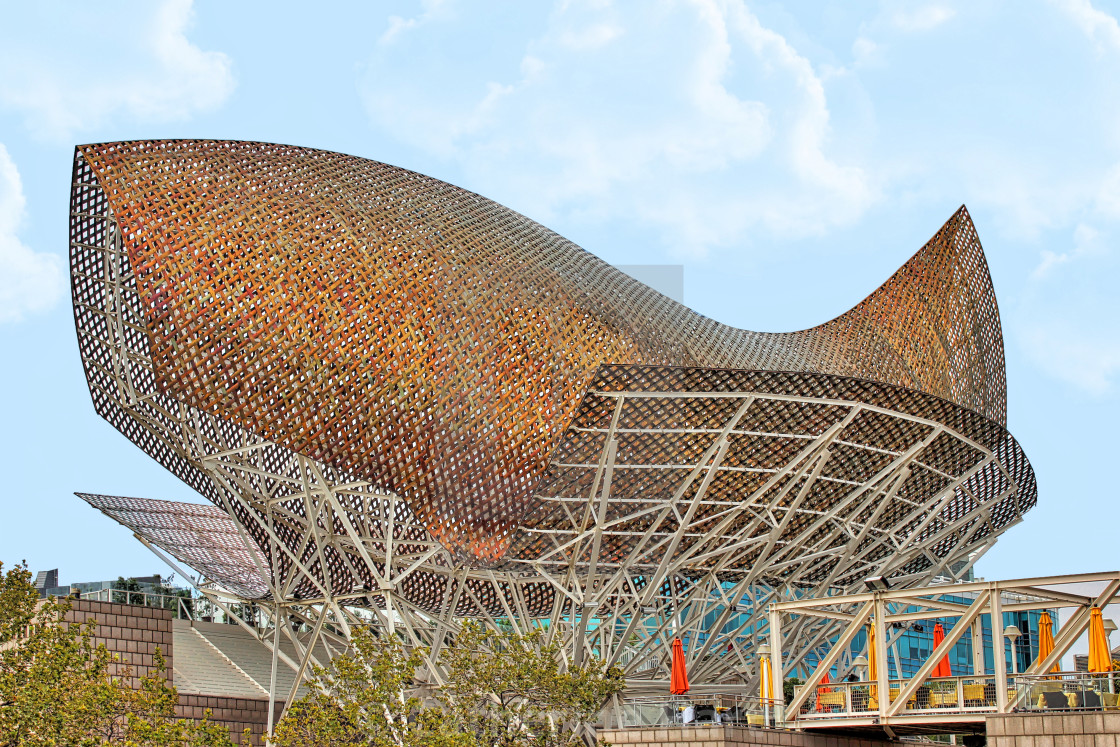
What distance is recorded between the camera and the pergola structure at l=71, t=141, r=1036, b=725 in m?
33.0

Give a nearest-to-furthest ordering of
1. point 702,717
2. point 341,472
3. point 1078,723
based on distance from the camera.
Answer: point 1078,723 < point 702,717 < point 341,472

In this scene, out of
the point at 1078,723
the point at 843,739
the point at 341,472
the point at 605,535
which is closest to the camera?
the point at 1078,723

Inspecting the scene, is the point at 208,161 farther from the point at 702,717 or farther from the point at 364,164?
the point at 702,717

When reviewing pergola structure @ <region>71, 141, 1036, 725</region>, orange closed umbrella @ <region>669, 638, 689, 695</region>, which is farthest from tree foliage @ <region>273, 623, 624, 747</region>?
pergola structure @ <region>71, 141, 1036, 725</region>

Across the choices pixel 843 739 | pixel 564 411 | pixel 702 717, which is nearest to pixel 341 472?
pixel 564 411

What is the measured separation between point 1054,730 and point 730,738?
19.9 feet

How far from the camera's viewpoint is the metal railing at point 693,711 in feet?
92.1

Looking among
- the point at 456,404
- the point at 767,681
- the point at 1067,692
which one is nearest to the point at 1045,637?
the point at 1067,692

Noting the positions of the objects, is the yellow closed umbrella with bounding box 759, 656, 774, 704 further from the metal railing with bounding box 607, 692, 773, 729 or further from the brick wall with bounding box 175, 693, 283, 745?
the brick wall with bounding box 175, 693, 283, 745

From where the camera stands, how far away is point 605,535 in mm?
36719

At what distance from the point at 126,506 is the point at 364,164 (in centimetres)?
1580

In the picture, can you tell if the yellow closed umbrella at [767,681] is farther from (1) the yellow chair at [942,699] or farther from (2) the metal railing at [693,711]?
(1) the yellow chair at [942,699]

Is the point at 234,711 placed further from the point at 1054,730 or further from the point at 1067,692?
the point at 1054,730

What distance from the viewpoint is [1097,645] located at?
902 inches
